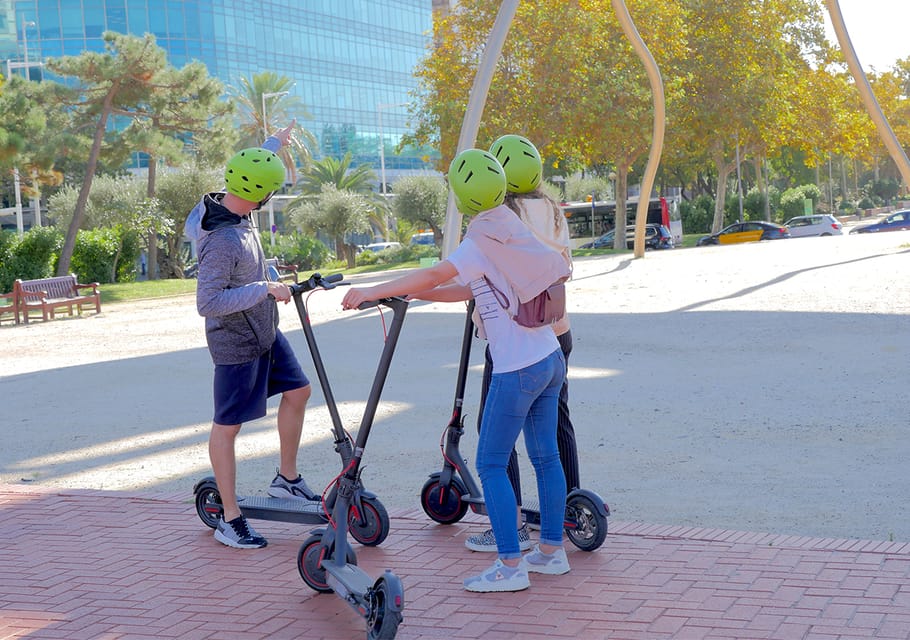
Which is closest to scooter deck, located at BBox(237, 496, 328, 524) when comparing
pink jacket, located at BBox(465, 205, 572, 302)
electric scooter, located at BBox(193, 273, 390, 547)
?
electric scooter, located at BBox(193, 273, 390, 547)

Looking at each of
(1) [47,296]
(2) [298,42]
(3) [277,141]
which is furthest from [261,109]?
(3) [277,141]

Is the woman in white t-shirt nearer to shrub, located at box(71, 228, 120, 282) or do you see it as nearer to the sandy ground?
the sandy ground

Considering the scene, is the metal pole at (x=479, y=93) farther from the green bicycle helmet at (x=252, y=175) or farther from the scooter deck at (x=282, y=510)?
the green bicycle helmet at (x=252, y=175)

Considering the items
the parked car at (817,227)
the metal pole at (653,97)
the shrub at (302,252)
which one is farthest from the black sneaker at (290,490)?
the parked car at (817,227)

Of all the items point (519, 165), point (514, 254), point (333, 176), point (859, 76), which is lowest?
point (514, 254)

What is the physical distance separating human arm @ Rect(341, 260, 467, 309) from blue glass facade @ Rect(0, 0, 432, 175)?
5888 cm

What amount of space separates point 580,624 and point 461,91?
34188mm

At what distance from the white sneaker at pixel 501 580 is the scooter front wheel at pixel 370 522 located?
30.0 inches

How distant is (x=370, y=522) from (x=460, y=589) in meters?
0.74

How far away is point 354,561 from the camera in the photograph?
4.23 m

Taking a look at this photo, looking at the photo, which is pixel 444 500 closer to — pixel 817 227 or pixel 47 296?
pixel 47 296

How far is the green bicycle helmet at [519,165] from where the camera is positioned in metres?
4.39

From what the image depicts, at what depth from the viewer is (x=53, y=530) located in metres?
5.70

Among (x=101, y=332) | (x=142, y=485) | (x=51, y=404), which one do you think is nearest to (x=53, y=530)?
(x=142, y=485)
